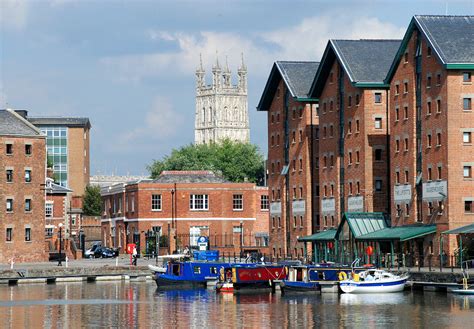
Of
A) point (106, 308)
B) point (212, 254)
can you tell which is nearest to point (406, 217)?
point (212, 254)

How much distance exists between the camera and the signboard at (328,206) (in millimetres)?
123688

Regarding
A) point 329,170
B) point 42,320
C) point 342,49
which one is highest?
point 342,49

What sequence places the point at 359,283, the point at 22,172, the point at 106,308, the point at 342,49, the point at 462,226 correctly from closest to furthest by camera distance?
the point at 106,308 → the point at 359,283 → the point at 462,226 → the point at 342,49 → the point at 22,172

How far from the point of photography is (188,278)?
353ft

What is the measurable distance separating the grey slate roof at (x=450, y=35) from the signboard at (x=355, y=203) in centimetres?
1830

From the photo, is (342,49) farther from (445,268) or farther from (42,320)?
(42,320)

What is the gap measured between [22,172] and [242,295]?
4269 cm

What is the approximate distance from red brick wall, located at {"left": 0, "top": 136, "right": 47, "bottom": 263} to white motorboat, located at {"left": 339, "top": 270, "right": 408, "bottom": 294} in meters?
48.7

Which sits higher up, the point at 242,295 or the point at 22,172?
the point at 22,172

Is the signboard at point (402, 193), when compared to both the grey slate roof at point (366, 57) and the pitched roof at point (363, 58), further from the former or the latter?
the grey slate roof at point (366, 57)

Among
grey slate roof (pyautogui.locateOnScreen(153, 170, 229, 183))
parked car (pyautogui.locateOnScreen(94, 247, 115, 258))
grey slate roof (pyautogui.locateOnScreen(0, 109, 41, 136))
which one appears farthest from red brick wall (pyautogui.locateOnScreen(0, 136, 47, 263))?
grey slate roof (pyautogui.locateOnScreen(153, 170, 229, 183))

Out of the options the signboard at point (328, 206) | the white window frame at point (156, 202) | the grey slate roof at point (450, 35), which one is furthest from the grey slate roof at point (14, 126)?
the grey slate roof at point (450, 35)

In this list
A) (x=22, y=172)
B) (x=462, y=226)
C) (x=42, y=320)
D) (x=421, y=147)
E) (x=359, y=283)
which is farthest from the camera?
(x=22, y=172)

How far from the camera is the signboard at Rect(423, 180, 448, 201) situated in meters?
102
